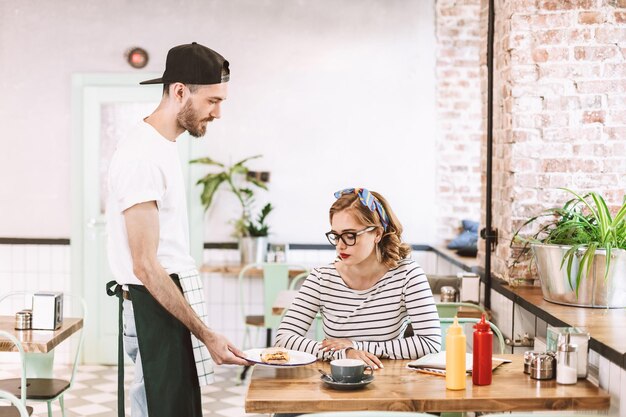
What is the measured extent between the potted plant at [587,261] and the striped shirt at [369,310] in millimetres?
817

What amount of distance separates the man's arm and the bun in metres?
0.08

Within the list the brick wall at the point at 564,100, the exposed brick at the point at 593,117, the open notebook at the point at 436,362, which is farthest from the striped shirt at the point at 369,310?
the exposed brick at the point at 593,117

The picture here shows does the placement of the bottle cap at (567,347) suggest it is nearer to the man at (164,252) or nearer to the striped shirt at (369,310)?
the striped shirt at (369,310)

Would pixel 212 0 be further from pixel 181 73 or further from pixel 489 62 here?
pixel 181 73

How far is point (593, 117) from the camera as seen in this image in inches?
163

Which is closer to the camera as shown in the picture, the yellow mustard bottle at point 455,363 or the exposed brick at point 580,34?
the yellow mustard bottle at point 455,363

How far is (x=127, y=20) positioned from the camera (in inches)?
257

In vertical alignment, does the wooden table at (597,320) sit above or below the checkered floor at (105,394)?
above

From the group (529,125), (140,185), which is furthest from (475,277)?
(140,185)

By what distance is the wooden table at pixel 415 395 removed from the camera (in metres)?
2.30

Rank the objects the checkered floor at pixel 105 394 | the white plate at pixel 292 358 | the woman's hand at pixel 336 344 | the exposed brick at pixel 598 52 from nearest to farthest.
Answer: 1. the white plate at pixel 292 358
2. the woman's hand at pixel 336 344
3. the exposed brick at pixel 598 52
4. the checkered floor at pixel 105 394

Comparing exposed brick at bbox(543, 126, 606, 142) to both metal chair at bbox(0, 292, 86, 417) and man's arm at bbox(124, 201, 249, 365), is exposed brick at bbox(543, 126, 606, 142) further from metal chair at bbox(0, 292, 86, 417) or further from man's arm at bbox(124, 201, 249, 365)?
metal chair at bbox(0, 292, 86, 417)

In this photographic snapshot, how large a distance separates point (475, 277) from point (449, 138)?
7.17ft

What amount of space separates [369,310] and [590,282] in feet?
3.37
